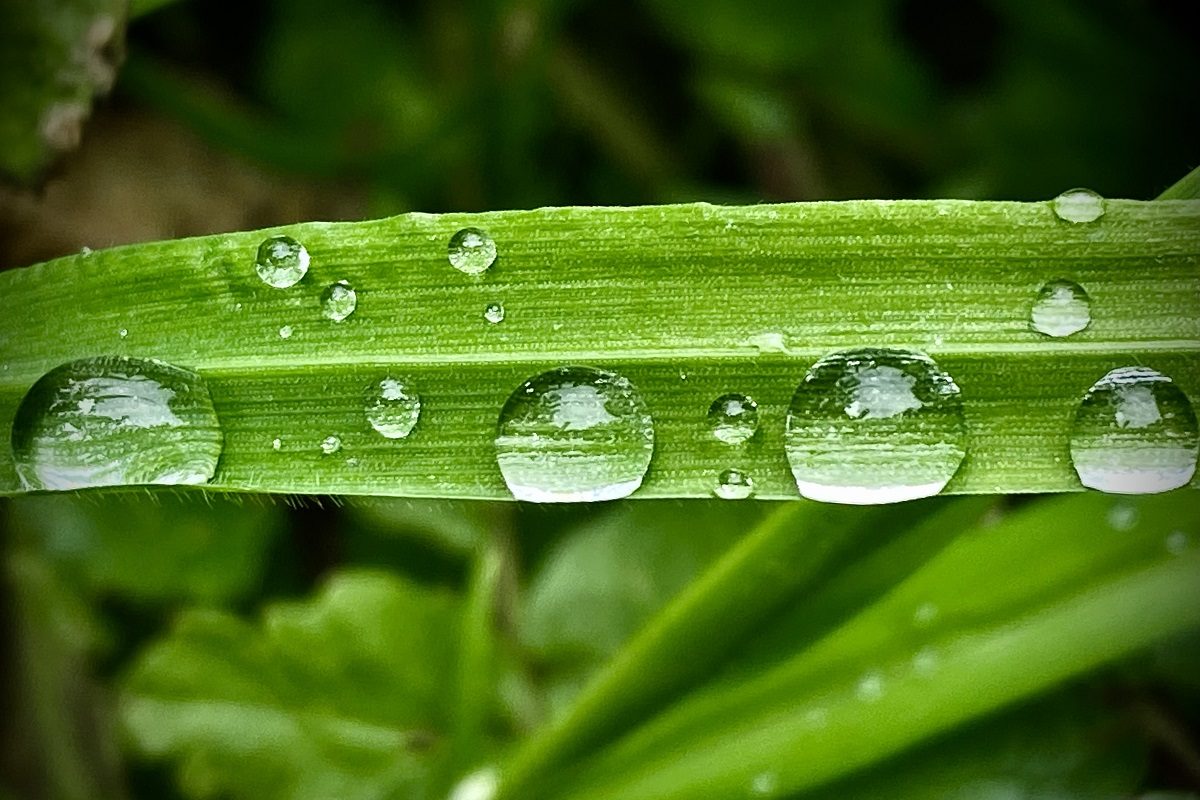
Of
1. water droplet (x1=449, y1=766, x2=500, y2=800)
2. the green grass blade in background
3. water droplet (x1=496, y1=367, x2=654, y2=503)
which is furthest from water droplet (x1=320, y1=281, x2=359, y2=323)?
water droplet (x1=449, y1=766, x2=500, y2=800)

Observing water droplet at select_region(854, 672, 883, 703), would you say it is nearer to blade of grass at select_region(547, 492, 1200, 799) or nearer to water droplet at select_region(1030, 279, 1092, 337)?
blade of grass at select_region(547, 492, 1200, 799)

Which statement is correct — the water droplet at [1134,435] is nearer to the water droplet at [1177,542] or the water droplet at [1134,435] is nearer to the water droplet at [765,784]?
the water droplet at [1177,542]

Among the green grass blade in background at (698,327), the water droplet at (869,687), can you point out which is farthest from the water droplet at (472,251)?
the water droplet at (869,687)

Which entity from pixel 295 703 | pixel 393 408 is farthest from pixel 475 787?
pixel 393 408

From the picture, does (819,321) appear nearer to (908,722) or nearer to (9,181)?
(908,722)

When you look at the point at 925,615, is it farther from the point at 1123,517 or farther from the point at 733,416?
the point at 733,416

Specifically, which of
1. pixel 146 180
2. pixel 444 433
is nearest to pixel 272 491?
pixel 444 433
